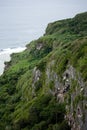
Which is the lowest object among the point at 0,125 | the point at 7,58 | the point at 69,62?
the point at 0,125

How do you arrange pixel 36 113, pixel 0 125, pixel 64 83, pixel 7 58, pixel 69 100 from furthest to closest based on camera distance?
pixel 7 58 → pixel 0 125 → pixel 36 113 → pixel 64 83 → pixel 69 100

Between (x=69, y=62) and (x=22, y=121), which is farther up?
(x=69, y=62)

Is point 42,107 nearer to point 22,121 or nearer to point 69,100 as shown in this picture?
point 22,121

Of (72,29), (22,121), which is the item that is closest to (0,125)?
(22,121)

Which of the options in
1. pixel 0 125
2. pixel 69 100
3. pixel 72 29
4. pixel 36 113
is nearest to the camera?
pixel 69 100

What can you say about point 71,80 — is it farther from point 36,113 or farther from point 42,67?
point 42,67

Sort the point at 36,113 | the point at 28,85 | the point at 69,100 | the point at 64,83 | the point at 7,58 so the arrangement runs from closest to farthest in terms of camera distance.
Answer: the point at 69,100
the point at 64,83
the point at 36,113
the point at 28,85
the point at 7,58

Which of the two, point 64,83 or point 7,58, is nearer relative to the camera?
point 64,83

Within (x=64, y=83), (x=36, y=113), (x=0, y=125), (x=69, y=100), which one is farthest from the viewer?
(x=0, y=125)

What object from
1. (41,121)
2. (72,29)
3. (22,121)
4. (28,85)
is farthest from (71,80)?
(72,29)
